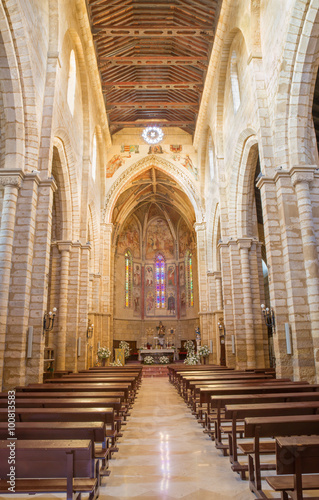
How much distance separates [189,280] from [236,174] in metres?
18.4

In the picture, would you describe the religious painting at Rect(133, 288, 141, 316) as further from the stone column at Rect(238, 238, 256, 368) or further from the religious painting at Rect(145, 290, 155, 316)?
the stone column at Rect(238, 238, 256, 368)

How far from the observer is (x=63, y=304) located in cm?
1424

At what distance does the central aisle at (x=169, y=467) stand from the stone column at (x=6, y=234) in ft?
12.0

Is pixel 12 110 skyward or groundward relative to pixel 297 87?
groundward

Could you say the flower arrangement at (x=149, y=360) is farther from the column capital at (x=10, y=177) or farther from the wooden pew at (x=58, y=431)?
the wooden pew at (x=58, y=431)

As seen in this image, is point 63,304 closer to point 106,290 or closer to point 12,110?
point 12,110

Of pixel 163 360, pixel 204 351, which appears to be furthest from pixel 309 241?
pixel 163 360

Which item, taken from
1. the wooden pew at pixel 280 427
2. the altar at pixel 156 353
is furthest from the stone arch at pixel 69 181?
the altar at pixel 156 353

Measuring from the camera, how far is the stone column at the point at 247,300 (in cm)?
1413

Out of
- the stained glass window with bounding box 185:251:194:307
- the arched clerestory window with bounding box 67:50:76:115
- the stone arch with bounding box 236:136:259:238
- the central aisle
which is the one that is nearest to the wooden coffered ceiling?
the arched clerestory window with bounding box 67:50:76:115

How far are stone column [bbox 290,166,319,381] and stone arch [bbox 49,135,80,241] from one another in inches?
309

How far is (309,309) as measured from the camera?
920 cm

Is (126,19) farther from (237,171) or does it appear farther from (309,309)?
(309,309)

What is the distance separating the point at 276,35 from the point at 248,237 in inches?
283
